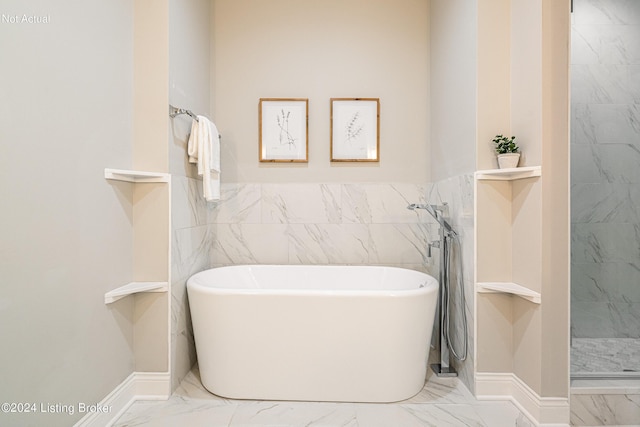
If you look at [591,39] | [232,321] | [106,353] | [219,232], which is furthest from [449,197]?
[106,353]

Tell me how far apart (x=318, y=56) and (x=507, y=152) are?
1664mm

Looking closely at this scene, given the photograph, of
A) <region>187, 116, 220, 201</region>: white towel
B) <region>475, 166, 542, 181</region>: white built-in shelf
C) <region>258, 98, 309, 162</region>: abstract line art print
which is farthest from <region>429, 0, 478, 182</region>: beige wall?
<region>187, 116, 220, 201</region>: white towel

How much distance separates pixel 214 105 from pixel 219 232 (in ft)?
3.32

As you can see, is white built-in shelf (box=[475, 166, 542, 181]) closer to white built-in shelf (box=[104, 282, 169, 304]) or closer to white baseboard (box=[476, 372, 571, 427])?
white baseboard (box=[476, 372, 571, 427])

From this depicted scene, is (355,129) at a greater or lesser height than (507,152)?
greater

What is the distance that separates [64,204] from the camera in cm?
146

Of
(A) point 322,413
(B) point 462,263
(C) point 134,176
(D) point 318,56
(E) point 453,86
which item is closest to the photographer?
(A) point 322,413

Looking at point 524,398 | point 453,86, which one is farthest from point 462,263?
point 453,86

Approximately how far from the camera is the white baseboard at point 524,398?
171cm

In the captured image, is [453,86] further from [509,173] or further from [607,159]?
[607,159]

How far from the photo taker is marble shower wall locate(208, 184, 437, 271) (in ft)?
9.32

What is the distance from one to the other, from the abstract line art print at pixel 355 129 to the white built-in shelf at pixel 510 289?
130 cm

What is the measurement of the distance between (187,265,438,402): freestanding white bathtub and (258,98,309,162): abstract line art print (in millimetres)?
1290

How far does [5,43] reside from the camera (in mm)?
1203
